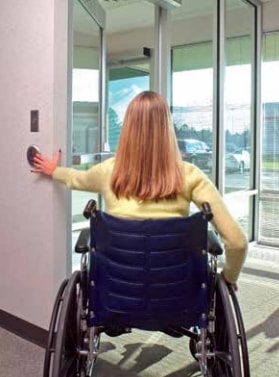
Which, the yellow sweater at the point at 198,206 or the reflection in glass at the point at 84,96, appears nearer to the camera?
the yellow sweater at the point at 198,206

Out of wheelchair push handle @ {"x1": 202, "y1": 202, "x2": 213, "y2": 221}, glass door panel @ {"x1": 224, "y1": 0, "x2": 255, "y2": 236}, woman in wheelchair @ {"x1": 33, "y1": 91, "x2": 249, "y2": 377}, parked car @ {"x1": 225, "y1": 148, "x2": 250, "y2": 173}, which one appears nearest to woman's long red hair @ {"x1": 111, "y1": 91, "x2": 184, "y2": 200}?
woman in wheelchair @ {"x1": 33, "y1": 91, "x2": 249, "y2": 377}

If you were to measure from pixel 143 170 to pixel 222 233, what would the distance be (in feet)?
1.18

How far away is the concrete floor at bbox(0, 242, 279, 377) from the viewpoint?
6.86 feet

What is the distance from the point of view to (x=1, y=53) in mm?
2422

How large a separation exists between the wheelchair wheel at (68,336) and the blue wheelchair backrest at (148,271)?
72 millimetres

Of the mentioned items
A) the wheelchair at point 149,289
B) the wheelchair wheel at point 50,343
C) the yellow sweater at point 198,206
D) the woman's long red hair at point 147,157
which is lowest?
the wheelchair wheel at point 50,343

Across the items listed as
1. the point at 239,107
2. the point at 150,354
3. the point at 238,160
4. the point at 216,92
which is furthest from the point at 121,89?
the point at 150,354

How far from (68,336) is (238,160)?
3268mm

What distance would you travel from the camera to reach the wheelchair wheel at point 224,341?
1.43 m

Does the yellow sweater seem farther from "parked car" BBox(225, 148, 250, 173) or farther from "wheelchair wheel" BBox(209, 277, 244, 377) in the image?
"parked car" BBox(225, 148, 250, 173)

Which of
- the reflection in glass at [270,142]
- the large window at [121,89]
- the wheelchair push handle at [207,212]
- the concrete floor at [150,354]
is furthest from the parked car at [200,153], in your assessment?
the wheelchair push handle at [207,212]

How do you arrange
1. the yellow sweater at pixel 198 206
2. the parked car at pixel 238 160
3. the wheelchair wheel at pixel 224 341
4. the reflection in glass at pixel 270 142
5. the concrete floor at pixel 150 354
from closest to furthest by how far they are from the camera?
the wheelchair wheel at pixel 224 341 < the yellow sweater at pixel 198 206 < the concrete floor at pixel 150 354 < the parked car at pixel 238 160 < the reflection in glass at pixel 270 142

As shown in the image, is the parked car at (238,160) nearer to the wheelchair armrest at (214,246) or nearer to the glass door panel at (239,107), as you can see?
the glass door panel at (239,107)

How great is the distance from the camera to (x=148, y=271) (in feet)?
4.97
